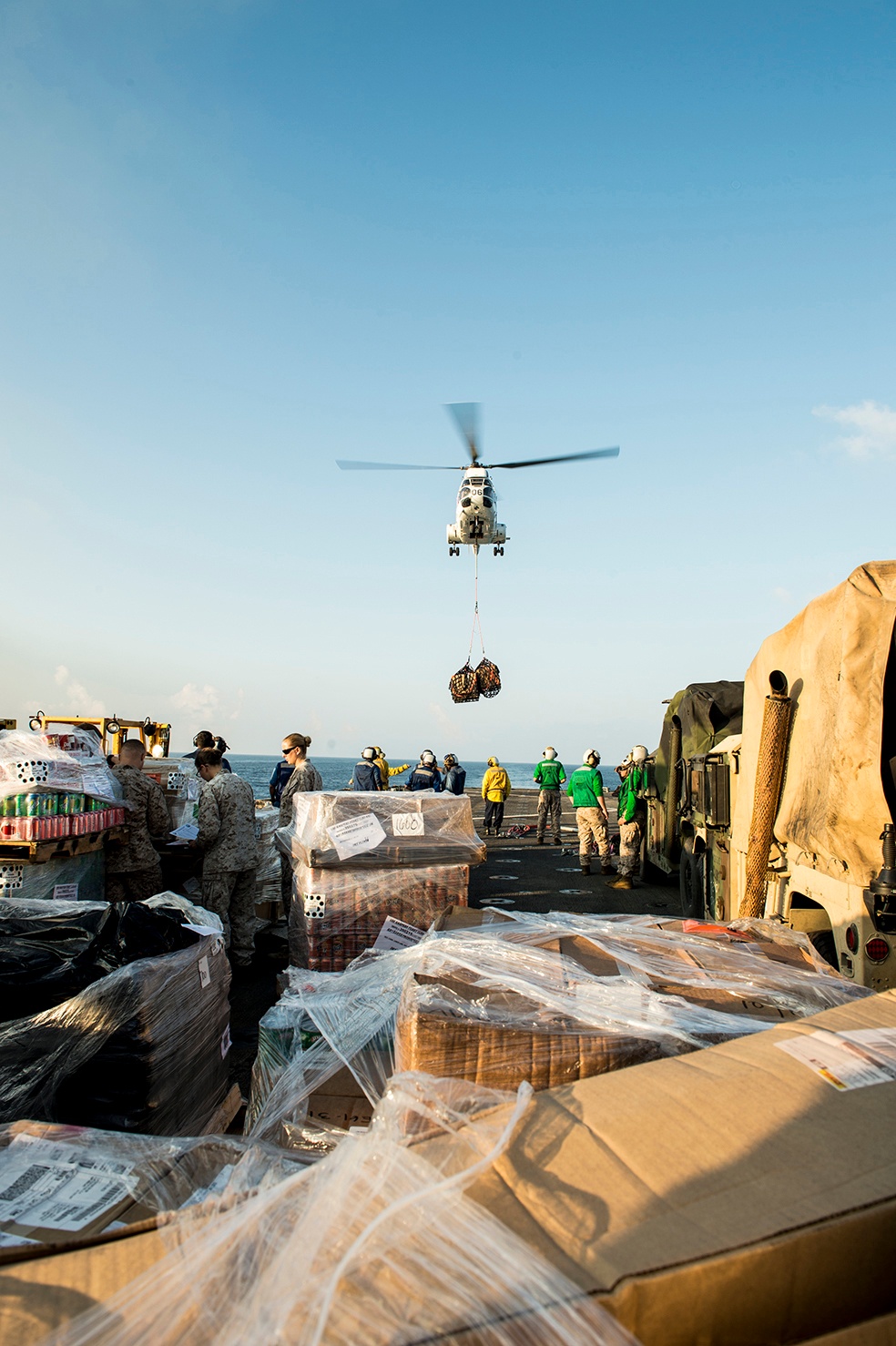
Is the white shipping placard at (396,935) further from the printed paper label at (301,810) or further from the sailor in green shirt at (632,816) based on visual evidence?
the sailor in green shirt at (632,816)

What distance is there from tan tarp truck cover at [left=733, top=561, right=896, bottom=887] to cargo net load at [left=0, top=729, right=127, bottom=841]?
4.14 m

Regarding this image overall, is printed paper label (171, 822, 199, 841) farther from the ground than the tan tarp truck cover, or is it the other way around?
the tan tarp truck cover

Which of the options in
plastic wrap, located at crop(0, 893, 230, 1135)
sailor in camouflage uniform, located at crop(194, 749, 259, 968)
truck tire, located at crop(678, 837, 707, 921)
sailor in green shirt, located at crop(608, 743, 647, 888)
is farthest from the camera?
sailor in green shirt, located at crop(608, 743, 647, 888)

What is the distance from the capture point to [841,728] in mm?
3404

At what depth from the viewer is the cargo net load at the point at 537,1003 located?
6.04 ft

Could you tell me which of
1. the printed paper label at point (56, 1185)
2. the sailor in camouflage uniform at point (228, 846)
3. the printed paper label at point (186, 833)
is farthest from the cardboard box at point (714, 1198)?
the printed paper label at point (186, 833)

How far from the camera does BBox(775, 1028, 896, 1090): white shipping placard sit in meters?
1.48

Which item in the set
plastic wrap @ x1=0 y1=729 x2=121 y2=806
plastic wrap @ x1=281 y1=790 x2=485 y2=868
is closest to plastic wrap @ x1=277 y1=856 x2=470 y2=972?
plastic wrap @ x1=281 y1=790 x2=485 y2=868

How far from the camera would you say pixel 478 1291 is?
987 mm

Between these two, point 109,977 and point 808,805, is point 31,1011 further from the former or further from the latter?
point 808,805

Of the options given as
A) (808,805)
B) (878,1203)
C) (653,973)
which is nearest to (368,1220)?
(878,1203)

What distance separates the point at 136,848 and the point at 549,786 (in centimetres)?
1054

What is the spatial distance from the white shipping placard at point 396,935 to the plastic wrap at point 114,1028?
0.80 meters

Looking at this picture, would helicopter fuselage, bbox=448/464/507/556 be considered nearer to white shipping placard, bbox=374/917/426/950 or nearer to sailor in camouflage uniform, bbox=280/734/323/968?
sailor in camouflage uniform, bbox=280/734/323/968
